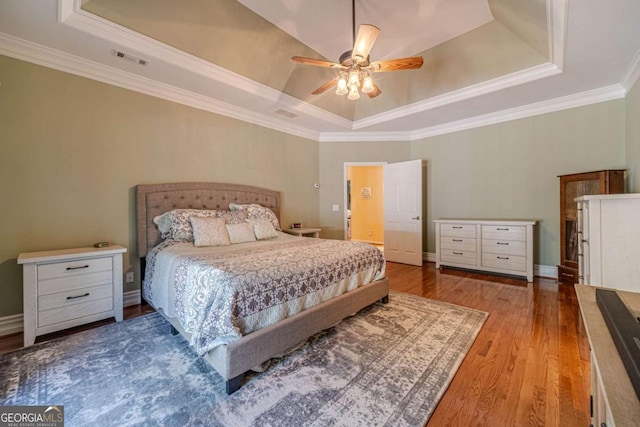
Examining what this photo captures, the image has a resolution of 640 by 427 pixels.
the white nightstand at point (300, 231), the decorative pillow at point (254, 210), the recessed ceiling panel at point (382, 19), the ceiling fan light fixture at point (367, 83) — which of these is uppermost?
the recessed ceiling panel at point (382, 19)

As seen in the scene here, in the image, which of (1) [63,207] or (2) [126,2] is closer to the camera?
(2) [126,2]

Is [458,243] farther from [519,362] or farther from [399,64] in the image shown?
[399,64]

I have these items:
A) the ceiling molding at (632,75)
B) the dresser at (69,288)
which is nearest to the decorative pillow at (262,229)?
the dresser at (69,288)

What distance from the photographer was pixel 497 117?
4.32 m

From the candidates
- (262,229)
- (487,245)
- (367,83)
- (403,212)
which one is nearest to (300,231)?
(262,229)

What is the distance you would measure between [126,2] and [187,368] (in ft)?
10.3

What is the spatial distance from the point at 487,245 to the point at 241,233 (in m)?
3.79

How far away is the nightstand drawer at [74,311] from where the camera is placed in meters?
2.21

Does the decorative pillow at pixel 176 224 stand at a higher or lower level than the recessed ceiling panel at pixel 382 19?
lower

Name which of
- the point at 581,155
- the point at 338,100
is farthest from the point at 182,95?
the point at 581,155

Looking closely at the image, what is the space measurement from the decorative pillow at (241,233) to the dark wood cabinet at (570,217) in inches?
167

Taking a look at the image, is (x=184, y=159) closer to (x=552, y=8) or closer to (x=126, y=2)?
(x=126, y=2)

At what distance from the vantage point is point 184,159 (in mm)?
3490

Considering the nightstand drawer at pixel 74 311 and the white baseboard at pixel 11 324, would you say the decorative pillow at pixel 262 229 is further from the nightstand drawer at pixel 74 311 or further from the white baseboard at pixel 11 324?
the white baseboard at pixel 11 324
